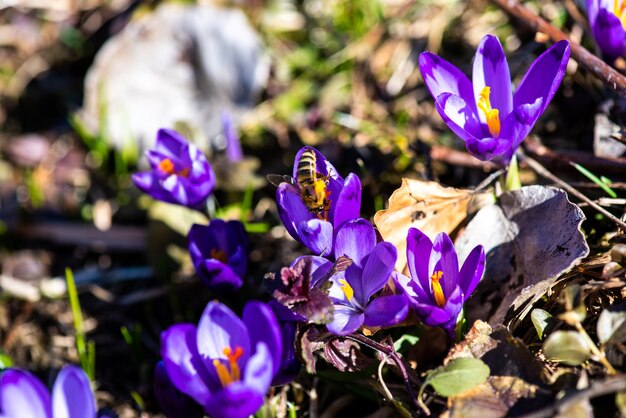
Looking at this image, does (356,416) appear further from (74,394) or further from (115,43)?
(115,43)

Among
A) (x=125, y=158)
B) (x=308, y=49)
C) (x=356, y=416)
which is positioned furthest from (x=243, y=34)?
(x=356, y=416)

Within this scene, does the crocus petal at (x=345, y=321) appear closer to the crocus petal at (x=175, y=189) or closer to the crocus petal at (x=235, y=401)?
the crocus petal at (x=235, y=401)

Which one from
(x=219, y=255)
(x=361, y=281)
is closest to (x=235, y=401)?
(x=361, y=281)

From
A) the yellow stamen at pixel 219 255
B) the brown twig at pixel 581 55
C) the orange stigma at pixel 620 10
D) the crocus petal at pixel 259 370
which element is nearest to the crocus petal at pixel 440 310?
the crocus petal at pixel 259 370

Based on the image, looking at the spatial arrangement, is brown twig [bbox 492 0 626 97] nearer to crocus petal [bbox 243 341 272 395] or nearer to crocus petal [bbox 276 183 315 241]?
crocus petal [bbox 276 183 315 241]

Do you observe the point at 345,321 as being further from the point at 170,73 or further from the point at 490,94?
the point at 170,73

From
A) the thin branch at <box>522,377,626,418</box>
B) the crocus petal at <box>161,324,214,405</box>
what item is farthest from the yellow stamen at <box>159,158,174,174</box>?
the thin branch at <box>522,377,626,418</box>
